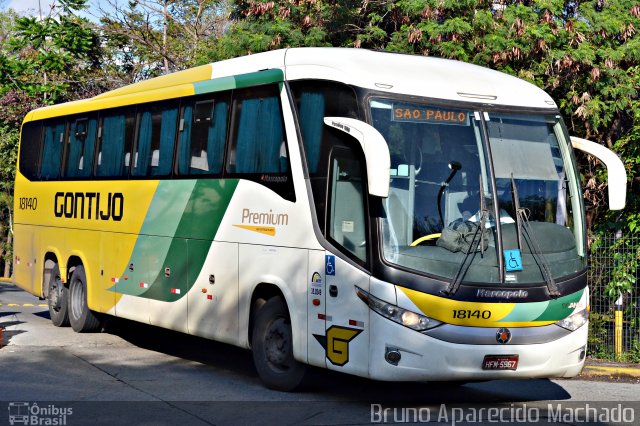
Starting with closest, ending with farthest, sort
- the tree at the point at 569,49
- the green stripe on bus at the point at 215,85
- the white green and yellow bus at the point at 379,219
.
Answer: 1. the white green and yellow bus at the point at 379,219
2. the green stripe on bus at the point at 215,85
3. the tree at the point at 569,49

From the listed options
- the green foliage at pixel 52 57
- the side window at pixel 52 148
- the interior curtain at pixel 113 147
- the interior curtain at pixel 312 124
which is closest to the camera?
the interior curtain at pixel 312 124

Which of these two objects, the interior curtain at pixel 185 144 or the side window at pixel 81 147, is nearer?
the interior curtain at pixel 185 144

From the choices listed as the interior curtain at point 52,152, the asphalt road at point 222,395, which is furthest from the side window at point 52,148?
the asphalt road at point 222,395

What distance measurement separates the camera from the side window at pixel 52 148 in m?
18.0

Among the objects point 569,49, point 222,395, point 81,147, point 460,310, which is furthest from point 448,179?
point 81,147

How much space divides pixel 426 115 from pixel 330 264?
70.7 inches

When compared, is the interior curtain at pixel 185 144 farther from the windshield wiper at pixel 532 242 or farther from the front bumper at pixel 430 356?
the windshield wiper at pixel 532 242

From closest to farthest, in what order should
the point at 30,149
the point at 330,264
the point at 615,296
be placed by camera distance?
the point at 330,264 → the point at 615,296 → the point at 30,149

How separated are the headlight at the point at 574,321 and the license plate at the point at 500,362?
697 millimetres

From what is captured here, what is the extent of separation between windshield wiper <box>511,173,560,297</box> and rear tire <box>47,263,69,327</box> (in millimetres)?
9569

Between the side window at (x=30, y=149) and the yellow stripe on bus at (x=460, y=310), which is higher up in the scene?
the side window at (x=30, y=149)

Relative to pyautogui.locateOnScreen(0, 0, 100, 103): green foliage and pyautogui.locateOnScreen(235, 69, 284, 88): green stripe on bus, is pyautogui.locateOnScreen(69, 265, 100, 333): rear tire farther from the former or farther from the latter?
pyautogui.locateOnScreen(0, 0, 100, 103): green foliage

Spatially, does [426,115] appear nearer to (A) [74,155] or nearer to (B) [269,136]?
(B) [269,136]

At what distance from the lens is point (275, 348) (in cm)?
1152
